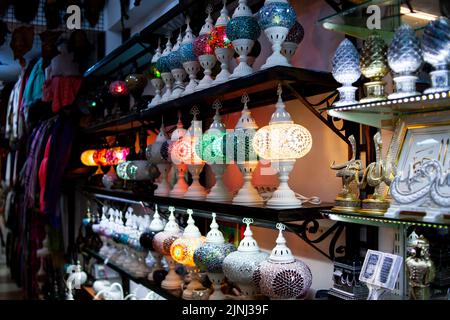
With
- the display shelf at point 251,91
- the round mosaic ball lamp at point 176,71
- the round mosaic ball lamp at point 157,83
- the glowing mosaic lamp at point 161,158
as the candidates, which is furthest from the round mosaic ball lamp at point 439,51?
the round mosaic ball lamp at point 157,83

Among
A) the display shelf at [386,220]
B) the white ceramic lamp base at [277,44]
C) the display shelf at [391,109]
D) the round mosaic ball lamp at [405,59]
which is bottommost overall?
the display shelf at [386,220]

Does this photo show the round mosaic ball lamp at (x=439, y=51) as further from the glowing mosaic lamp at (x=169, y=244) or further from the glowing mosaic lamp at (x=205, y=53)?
the glowing mosaic lamp at (x=169, y=244)

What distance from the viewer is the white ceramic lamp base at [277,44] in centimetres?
127

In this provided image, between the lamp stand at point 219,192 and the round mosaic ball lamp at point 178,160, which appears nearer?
the lamp stand at point 219,192

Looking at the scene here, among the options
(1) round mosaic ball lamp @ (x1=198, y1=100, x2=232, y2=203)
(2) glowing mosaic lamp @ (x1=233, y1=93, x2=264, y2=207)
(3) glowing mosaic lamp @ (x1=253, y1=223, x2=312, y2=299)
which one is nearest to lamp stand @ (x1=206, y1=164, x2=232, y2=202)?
(1) round mosaic ball lamp @ (x1=198, y1=100, x2=232, y2=203)

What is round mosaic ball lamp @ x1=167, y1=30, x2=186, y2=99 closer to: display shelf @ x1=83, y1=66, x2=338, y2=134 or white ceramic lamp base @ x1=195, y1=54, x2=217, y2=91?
display shelf @ x1=83, y1=66, x2=338, y2=134

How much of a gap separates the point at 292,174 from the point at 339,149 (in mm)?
235

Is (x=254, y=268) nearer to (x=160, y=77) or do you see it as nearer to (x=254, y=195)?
(x=254, y=195)

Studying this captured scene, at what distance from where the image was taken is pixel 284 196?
50.6 inches

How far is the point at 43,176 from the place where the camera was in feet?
10.2

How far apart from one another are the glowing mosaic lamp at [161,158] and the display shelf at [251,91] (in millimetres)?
103

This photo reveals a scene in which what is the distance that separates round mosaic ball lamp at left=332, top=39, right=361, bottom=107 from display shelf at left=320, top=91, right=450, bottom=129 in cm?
3

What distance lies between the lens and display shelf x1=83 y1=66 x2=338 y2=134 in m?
1.22

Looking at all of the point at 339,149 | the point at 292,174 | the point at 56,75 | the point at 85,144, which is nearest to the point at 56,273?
the point at 85,144
